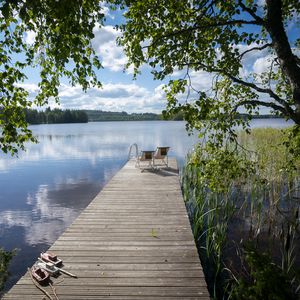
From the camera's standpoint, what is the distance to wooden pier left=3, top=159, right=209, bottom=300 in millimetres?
3504

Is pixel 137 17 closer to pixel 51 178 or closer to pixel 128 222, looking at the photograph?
pixel 128 222

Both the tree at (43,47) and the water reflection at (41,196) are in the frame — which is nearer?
the tree at (43,47)

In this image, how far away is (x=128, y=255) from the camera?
4.50 metres

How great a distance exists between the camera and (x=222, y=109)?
12.2 feet

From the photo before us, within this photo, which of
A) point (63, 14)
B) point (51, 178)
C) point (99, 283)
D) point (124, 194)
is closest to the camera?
point (63, 14)

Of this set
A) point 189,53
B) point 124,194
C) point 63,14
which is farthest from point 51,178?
point 63,14

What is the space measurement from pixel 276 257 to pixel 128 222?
330 cm

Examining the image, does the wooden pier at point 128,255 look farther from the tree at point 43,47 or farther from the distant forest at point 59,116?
the distant forest at point 59,116

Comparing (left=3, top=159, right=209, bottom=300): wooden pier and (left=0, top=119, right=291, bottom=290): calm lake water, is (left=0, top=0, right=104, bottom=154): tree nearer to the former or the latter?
(left=0, top=119, right=291, bottom=290): calm lake water

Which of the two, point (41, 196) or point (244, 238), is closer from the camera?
point (244, 238)

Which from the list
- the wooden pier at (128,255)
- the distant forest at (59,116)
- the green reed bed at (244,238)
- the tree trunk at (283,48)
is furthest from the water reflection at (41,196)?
the distant forest at (59,116)

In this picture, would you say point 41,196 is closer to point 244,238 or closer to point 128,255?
point 244,238

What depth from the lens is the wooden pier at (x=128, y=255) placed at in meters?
3.50

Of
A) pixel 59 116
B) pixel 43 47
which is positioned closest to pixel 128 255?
pixel 43 47
